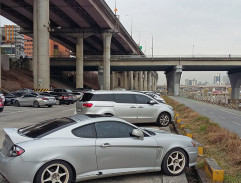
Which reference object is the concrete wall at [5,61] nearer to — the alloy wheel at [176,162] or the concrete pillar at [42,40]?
the concrete pillar at [42,40]

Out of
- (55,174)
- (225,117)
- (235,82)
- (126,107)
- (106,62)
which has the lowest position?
(225,117)

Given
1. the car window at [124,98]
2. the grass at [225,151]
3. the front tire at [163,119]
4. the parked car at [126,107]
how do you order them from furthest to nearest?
1. the front tire at [163,119]
2. the car window at [124,98]
3. the parked car at [126,107]
4. the grass at [225,151]

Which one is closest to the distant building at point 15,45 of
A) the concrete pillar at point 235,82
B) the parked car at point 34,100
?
the concrete pillar at point 235,82

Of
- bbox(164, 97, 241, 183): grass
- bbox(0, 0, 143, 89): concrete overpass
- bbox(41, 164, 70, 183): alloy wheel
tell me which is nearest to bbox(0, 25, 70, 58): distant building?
bbox(0, 0, 143, 89): concrete overpass

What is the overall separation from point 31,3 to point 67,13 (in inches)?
306

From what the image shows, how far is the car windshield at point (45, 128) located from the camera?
508 cm

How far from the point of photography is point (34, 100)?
983 inches

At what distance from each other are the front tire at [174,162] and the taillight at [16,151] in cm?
293

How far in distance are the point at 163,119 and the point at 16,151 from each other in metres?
9.42

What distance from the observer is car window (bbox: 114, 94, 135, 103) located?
40.0 ft

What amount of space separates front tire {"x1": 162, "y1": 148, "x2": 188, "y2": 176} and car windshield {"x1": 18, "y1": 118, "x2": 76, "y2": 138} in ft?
7.17

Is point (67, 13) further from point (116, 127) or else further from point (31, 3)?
point (116, 127)

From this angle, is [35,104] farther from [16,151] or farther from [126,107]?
[16,151]

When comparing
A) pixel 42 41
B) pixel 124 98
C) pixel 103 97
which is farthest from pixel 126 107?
pixel 42 41
